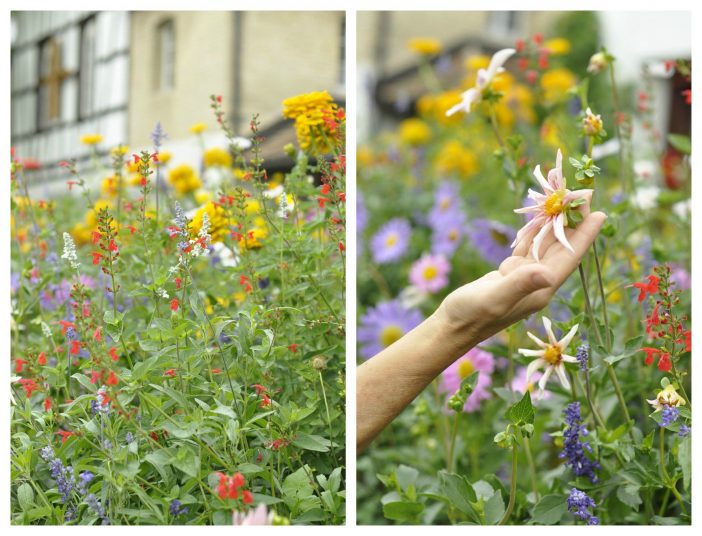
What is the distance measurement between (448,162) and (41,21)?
182 centimetres

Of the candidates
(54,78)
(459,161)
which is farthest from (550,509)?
(459,161)

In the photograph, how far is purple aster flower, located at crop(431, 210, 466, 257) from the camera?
2164 millimetres

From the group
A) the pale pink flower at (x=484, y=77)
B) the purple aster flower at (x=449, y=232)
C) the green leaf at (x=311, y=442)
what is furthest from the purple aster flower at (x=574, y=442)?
the purple aster flower at (x=449, y=232)

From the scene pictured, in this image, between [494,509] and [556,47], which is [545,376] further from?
[556,47]

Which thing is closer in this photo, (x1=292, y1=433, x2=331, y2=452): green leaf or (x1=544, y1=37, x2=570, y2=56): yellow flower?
(x1=292, y1=433, x2=331, y2=452): green leaf

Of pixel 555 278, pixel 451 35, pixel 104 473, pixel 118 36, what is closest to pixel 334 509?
pixel 104 473

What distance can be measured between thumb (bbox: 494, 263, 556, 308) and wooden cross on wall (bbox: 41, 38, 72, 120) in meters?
0.91

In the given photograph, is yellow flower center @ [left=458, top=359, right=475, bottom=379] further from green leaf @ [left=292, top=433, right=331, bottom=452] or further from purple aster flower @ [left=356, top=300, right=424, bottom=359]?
green leaf @ [left=292, top=433, right=331, bottom=452]

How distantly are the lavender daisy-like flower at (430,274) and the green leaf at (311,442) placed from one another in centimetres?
100

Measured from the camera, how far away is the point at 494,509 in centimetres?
104

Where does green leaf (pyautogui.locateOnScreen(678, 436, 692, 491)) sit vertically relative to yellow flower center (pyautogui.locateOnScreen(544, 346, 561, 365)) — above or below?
below

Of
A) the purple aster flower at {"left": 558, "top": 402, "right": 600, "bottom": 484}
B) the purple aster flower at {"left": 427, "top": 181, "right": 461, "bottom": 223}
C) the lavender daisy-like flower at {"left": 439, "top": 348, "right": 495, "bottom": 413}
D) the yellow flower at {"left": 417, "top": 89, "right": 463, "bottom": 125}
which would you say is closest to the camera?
the purple aster flower at {"left": 558, "top": 402, "right": 600, "bottom": 484}

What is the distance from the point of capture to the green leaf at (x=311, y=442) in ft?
3.09

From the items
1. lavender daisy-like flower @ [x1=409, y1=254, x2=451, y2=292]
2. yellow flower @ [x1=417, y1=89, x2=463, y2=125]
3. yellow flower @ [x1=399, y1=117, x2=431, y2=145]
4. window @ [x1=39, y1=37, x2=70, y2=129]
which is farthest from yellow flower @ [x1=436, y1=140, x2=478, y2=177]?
window @ [x1=39, y1=37, x2=70, y2=129]
